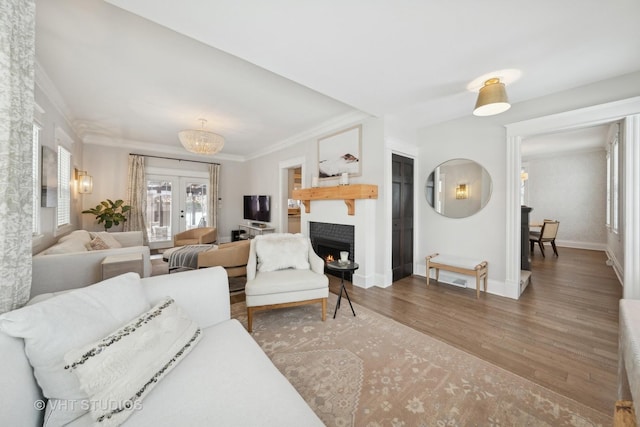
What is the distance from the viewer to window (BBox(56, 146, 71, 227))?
3662mm

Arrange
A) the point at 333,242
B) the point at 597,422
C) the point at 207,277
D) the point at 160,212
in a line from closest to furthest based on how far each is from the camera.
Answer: the point at 597,422 → the point at 207,277 → the point at 333,242 → the point at 160,212

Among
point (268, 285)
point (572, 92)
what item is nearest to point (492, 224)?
→ point (572, 92)

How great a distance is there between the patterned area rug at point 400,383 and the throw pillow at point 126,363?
0.88 metres

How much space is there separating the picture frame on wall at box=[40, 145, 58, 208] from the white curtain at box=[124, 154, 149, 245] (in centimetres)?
261

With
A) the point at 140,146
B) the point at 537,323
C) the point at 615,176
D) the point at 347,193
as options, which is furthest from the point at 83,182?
the point at 615,176

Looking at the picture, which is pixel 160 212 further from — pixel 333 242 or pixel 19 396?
pixel 19 396

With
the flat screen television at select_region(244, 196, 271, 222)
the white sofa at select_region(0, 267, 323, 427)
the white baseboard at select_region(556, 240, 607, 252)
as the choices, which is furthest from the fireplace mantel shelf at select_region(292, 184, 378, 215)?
the white baseboard at select_region(556, 240, 607, 252)

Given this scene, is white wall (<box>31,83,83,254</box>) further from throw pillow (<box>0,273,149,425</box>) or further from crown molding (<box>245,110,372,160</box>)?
crown molding (<box>245,110,372,160</box>)

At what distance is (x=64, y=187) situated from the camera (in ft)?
12.8

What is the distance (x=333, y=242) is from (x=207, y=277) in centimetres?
267

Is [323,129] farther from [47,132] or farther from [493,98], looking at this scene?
[47,132]

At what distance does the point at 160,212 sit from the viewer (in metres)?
6.07

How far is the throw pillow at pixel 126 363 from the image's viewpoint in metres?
0.83

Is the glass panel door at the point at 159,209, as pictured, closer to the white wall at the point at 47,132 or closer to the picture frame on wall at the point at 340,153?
the white wall at the point at 47,132
